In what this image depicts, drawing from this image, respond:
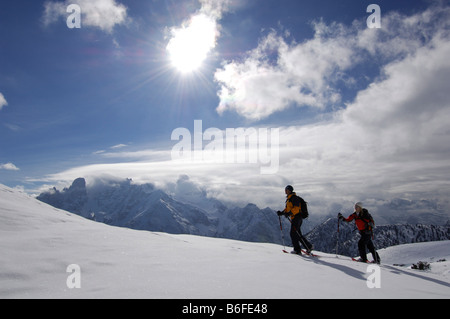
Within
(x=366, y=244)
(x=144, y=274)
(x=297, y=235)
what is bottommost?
(x=366, y=244)

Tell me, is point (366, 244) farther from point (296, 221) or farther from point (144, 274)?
point (144, 274)

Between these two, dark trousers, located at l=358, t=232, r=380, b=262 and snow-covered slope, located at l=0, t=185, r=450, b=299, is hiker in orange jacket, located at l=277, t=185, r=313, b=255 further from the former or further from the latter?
snow-covered slope, located at l=0, t=185, r=450, b=299

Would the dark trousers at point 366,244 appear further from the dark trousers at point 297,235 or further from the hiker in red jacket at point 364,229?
the dark trousers at point 297,235

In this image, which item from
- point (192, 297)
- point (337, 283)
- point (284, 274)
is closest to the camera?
point (192, 297)

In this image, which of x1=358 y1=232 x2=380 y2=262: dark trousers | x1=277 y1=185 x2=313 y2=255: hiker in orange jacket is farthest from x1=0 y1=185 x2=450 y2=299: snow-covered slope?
x1=358 y1=232 x2=380 y2=262: dark trousers

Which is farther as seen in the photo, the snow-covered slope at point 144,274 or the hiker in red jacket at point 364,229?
the hiker in red jacket at point 364,229

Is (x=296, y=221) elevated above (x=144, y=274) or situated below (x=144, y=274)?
above

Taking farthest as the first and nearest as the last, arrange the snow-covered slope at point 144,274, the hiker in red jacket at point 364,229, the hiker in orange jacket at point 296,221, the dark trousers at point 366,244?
1. the hiker in red jacket at point 364,229
2. the dark trousers at point 366,244
3. the hiker in orange jacket at point 296,221
4. the snow-covered slope at point 144,274

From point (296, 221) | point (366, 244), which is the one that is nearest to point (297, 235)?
point (296, 221)

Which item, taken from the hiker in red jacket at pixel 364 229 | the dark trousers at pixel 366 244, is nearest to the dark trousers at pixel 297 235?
the hiker in red jacket at pixel 364 229
